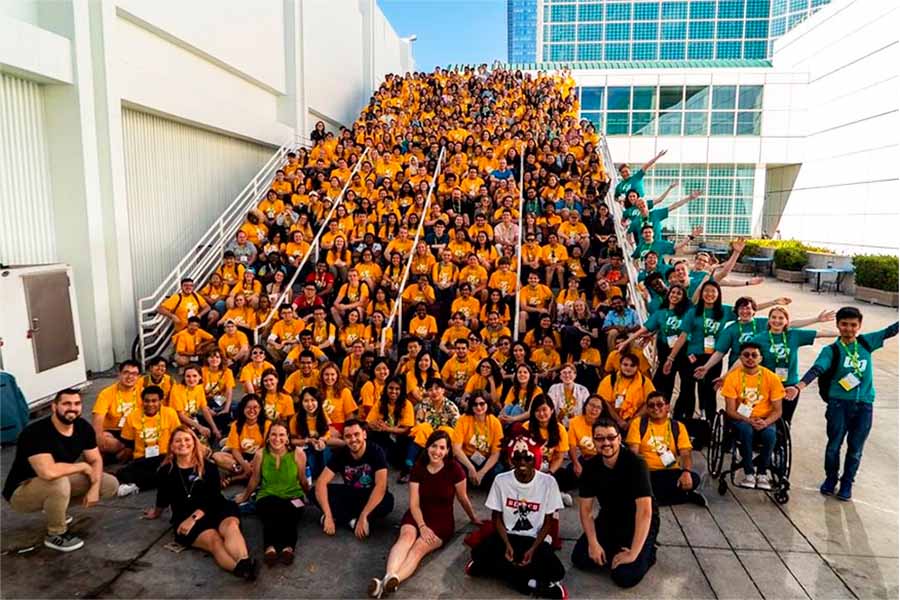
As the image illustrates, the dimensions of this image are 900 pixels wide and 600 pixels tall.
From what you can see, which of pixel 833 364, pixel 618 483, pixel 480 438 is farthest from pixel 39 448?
pixel 833 364

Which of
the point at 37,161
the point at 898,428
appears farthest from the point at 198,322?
the point at 898,428

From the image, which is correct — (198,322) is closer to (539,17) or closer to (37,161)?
(37,161)

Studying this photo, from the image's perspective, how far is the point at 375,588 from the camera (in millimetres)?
3814

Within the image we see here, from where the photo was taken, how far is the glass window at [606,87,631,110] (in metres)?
27.3

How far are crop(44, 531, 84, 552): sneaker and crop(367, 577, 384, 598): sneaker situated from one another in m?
2.29

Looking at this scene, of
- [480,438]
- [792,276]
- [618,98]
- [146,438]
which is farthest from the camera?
[618,98]

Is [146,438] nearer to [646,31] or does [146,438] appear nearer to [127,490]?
[127,490]

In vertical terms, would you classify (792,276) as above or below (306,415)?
above

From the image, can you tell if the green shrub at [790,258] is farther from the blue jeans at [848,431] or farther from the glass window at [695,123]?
the blue jeans at [848,431]

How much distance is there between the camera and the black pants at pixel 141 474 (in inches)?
210

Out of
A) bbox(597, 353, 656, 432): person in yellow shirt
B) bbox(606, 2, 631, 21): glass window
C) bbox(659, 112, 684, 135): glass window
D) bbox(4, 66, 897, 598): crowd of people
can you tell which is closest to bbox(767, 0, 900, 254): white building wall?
bbox(659, 112, 684, 135): glass window

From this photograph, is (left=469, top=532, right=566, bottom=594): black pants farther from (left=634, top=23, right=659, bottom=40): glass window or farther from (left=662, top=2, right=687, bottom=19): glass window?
(left=662, top=2, right=687, bottom=19): glass window

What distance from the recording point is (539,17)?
52.7 metres

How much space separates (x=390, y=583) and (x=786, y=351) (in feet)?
13.8
